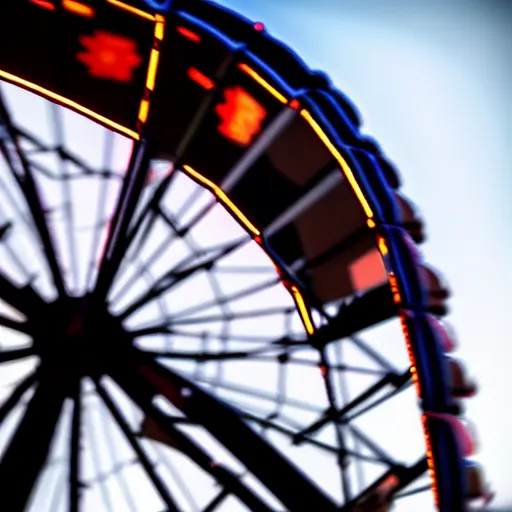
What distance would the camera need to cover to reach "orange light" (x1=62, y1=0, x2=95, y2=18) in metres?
7.81

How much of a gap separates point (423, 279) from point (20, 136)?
5.53 m

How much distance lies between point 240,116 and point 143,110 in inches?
48.3

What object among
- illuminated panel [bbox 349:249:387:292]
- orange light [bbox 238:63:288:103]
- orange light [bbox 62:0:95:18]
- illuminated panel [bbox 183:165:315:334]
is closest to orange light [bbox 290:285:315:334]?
illuminated panel [bbox 183:165:315:334]

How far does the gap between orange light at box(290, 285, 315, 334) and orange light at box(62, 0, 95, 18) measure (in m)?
4.22

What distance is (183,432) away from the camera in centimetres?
832

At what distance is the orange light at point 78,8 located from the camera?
7.81 meters

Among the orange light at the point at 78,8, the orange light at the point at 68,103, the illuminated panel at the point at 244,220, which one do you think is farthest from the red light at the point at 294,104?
the orange light at the point at 78,8

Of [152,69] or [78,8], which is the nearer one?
[78,8]

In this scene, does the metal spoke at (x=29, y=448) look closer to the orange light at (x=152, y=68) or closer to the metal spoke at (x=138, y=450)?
the metal spoke at (x=138, y=450)

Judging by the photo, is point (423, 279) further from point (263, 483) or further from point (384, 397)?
point (263, 483)

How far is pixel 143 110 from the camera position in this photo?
338 inches

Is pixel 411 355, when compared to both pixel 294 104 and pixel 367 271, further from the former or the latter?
pixel 294 104

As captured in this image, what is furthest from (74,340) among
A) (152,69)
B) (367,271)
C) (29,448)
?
(367,271)

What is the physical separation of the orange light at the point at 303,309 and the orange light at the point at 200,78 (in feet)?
9.29
